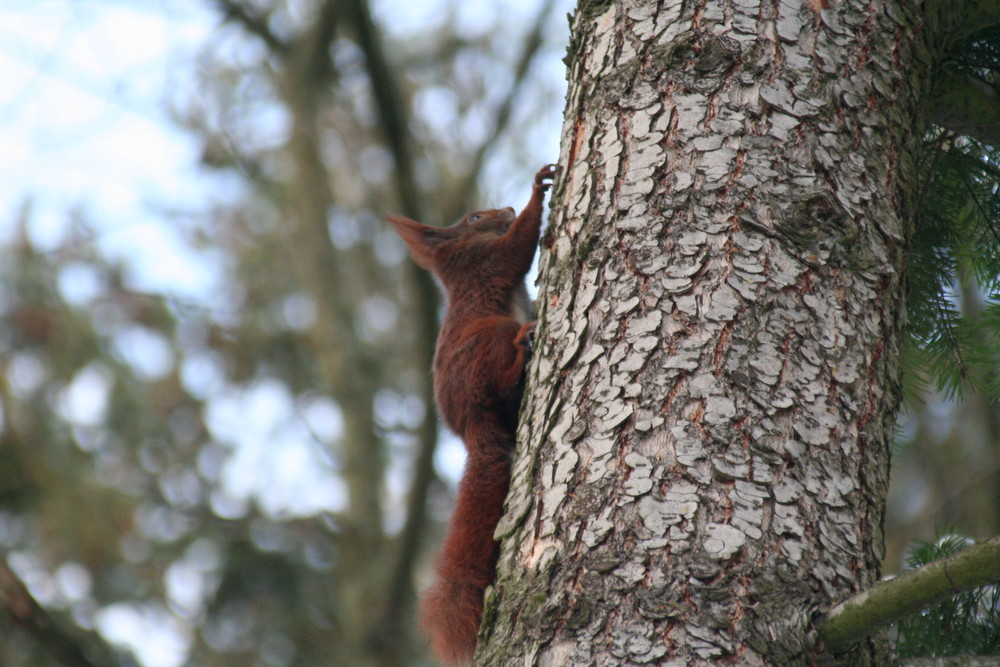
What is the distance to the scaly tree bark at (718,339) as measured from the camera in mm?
1486

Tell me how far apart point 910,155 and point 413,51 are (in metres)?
6.85

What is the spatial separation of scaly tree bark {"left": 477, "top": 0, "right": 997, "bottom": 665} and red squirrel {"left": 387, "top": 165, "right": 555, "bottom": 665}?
1.44 ft

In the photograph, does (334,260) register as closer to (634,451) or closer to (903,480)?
(903,480)

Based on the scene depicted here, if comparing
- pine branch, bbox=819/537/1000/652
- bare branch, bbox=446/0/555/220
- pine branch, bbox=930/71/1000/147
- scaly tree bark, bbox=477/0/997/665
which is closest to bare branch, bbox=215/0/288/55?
bare branch, bbox=446/0/555/220

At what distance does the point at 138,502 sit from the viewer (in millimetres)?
6547

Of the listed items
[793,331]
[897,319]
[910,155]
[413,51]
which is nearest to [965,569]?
[793,331]

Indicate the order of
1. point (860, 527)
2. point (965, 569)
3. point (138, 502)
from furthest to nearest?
1. point (138, 502)
2. point (860, 527)
3. point (965, 569)

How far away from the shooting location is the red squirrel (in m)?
2.19

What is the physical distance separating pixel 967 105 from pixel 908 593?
1.40 m

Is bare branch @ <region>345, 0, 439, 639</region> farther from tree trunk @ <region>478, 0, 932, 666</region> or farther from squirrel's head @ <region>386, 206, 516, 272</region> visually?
tree trunk @ <region>478, 0, 932, 666</region>

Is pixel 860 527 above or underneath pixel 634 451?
underneath

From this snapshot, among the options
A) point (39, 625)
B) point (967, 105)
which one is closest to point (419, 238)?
point (39, 625)

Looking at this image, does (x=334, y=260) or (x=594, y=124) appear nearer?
(x=594, y=124)

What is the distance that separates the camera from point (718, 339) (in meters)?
1.65
